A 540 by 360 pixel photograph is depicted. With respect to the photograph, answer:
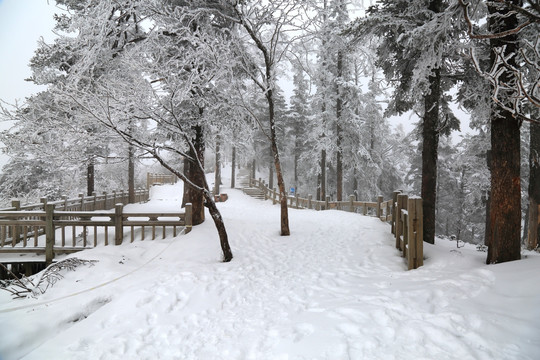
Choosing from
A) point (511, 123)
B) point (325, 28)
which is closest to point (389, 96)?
point (325, 28)

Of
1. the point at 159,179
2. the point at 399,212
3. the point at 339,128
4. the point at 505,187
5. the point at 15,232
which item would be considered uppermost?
the point at 339,128

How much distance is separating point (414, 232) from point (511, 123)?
8.35ft

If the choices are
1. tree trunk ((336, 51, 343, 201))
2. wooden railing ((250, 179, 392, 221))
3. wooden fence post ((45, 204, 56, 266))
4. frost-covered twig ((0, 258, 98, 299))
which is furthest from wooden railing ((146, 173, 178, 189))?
frost-covered twig ((0, 258, 98, 299))

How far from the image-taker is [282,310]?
12.9ft

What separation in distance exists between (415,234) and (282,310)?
316 cm

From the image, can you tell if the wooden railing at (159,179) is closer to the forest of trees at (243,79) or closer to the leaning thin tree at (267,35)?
the forest of trees at (243,79)

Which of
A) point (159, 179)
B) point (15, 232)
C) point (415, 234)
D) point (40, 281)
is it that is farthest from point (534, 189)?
point (159, 179)

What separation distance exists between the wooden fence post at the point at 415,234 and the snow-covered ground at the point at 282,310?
23 centimetres

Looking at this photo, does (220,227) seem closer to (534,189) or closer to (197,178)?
(197,178)

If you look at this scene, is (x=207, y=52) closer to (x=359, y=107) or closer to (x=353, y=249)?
(x=353, y=249)

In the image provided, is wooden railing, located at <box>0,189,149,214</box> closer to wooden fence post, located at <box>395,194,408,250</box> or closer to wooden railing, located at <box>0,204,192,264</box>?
wooden railing, located at <box>0,204,192,264</box>

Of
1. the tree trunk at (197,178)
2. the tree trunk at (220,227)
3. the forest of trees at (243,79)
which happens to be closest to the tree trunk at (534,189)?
the forest of trees at (243,79)

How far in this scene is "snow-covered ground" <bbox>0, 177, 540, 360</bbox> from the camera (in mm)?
2830

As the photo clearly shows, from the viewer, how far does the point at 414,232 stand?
17.1 ft
